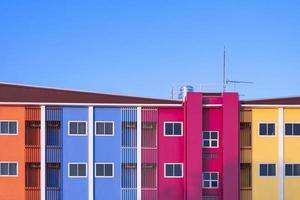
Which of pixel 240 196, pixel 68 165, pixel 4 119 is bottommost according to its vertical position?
pixel 240 196

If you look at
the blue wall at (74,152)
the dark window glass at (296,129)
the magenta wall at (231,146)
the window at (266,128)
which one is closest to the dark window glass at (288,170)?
the dark window glass at (296,129)

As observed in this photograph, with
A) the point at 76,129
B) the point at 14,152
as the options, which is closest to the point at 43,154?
the point at 14,152

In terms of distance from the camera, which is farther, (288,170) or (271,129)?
(271,129)

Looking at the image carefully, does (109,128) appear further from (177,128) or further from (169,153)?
(177,128)

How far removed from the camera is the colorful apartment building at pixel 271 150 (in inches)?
890

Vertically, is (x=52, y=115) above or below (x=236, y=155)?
above

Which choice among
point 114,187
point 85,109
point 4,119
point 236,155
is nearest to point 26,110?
point 4,119

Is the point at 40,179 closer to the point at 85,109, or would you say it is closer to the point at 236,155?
the point at 85,109

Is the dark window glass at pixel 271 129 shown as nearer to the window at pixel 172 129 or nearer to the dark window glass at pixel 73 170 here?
the window at pixel 172 129

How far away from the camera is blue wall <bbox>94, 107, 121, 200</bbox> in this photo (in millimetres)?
22453

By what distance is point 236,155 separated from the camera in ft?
72.4

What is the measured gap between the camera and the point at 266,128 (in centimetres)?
2289

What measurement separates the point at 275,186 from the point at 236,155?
2.41 metres

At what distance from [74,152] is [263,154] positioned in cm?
853
